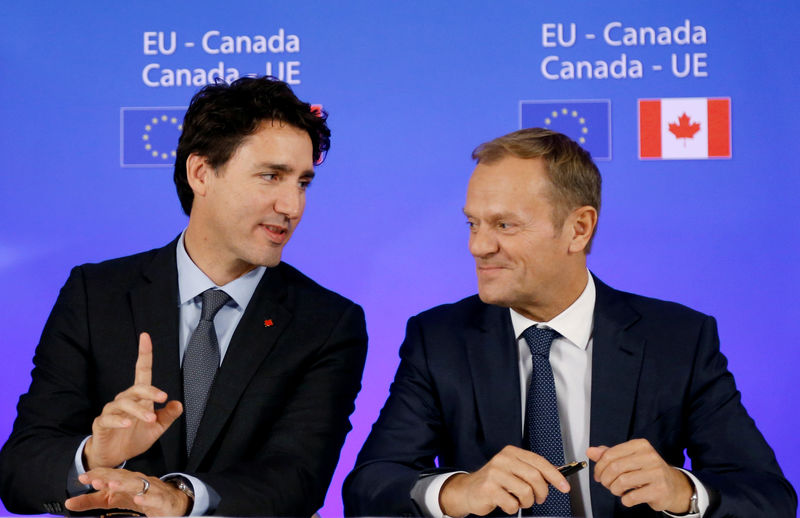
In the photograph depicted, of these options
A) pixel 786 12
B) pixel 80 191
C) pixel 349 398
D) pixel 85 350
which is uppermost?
pixel 786 12

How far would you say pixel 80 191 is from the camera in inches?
166

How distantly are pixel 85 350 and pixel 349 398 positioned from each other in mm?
709

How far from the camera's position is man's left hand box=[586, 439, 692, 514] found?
1.83 m

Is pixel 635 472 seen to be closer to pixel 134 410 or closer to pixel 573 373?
pixel 573 373

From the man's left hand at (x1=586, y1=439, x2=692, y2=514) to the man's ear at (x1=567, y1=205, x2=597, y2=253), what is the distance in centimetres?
62

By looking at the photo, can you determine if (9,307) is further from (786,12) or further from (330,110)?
(786,12)

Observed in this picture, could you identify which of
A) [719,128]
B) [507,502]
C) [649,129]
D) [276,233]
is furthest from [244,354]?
[719,128]

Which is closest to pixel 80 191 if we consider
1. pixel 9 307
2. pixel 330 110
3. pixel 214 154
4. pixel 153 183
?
pixel 153 183

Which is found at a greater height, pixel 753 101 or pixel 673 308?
pixel 753 101

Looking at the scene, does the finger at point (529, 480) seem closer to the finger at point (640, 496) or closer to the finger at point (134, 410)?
the finger at point (640, 496)

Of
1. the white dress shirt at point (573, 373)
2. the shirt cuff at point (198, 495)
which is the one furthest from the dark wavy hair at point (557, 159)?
the shirt cuff at point (198, 495)

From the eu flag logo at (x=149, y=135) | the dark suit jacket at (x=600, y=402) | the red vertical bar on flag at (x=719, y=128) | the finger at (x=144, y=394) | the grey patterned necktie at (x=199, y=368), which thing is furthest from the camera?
the eu flag logo at (x=149, y=135)

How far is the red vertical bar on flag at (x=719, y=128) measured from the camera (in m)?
3.92

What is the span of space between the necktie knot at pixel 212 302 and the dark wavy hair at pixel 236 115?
37cm
